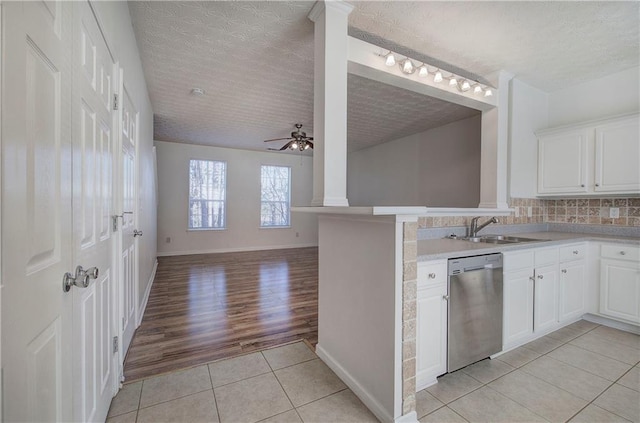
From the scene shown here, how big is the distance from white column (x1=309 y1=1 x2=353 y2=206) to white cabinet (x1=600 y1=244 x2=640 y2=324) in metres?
2.69

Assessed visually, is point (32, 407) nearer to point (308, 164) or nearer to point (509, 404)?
point (509, 404)

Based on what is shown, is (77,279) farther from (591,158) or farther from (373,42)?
(591,158)

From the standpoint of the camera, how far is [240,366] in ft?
6.44

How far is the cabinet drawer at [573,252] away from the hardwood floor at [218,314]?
239 centimetres

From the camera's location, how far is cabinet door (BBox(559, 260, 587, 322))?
2490 mm

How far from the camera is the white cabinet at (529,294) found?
2090 millimetres

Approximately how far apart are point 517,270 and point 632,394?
90cm

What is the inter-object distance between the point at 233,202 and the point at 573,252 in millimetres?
6214

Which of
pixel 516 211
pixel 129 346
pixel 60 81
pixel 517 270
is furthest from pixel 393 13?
pixel 129 346

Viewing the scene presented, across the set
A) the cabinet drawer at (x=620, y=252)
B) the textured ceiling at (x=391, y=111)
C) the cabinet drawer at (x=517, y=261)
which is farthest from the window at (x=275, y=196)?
the cabinet drawer at (x=620, y=252)

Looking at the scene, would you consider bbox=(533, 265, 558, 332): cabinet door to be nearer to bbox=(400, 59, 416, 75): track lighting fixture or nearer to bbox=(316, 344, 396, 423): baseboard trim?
bbox=(316, 344, 396, 423): baseboard trim

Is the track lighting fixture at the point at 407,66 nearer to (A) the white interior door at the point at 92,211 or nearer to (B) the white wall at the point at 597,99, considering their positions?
(A) the white interior door at the point at 92,211

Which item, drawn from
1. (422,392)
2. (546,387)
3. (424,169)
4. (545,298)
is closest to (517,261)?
(545,298)

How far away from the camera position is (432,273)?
5.49ft
